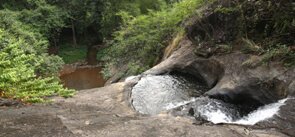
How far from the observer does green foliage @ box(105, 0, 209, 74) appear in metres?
21.3

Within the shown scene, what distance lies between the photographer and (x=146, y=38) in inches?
894

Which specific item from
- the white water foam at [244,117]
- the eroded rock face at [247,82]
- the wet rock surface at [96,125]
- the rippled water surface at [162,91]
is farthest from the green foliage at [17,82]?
the white water foam at [244,117]

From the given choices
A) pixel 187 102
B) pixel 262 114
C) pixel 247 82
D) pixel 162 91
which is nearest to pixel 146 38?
pixel 162 91

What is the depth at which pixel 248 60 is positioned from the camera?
12.7 metres

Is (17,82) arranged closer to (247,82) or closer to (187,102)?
(187,102)

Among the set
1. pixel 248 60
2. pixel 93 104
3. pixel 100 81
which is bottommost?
pixel 100 81

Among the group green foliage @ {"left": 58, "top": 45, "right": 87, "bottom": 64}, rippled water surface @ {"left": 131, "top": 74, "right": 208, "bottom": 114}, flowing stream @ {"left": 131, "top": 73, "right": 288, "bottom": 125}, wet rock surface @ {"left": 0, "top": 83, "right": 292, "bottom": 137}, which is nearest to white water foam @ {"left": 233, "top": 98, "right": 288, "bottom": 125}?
flowing stream @ {"left": 131, "top": 73, "right": 288, "bottom": 125}

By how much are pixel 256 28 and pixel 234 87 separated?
3181mm

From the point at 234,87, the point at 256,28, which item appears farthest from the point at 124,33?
the point at 234,87

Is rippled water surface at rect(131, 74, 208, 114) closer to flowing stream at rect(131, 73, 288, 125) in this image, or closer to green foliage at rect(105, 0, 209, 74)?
flowing stream at rect(131, 73, 288, 125)

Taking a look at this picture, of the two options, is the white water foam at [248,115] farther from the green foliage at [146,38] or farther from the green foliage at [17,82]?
the green foliage at [146,38]

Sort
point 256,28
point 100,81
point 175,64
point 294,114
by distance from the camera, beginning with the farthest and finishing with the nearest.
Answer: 1. point 100,81
2. point 175,64
3. point 256,28
4. point 294,114

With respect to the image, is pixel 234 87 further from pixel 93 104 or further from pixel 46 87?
pixel 46 87

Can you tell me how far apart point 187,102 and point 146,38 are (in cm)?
1015
